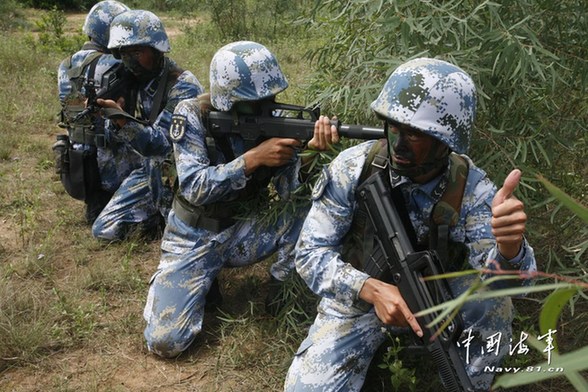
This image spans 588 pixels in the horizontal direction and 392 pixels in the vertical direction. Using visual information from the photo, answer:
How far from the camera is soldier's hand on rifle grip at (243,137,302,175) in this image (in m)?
3.36

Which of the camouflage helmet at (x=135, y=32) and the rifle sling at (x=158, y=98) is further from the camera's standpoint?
the rifle sling at (x=158, y=98)

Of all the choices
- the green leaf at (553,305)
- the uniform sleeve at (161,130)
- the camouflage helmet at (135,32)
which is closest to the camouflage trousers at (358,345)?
the green leaf at (553,305)

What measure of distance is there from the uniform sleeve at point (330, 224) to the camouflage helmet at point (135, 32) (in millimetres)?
2088

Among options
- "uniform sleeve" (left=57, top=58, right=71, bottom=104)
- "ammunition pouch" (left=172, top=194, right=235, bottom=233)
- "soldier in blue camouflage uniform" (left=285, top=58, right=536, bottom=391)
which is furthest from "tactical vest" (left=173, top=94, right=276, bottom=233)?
"uniform sleeve" (left=57, top=58, right=71, bottom=104)

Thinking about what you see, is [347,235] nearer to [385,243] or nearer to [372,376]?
[385,243]

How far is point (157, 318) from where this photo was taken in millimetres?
3471

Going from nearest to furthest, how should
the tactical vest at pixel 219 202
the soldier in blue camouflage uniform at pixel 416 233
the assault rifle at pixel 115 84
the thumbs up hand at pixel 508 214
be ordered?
1. the thumbs up hand at pixel 508 214
2. the soldier in blue camouflage uniform at pixel 416 233
3. the tactical vest at pixel 219 202
4. the assault rifle at pixel 115 84

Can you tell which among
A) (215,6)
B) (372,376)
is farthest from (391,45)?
(215,6)

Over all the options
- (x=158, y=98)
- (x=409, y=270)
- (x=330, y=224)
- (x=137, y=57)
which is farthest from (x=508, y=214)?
(x=137, y=57)

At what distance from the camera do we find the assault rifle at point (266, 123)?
10.7ft

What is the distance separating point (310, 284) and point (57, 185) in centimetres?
332

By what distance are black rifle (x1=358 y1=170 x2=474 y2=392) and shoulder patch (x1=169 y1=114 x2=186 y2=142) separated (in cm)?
122

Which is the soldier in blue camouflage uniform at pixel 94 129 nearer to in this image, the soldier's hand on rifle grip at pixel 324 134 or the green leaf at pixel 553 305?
the soldier's hand on rifle grip at pixel 324 134

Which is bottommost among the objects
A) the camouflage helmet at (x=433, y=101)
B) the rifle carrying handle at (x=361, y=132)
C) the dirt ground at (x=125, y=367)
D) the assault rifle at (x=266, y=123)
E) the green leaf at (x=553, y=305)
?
the dirt ground at (x=125, y=367)
